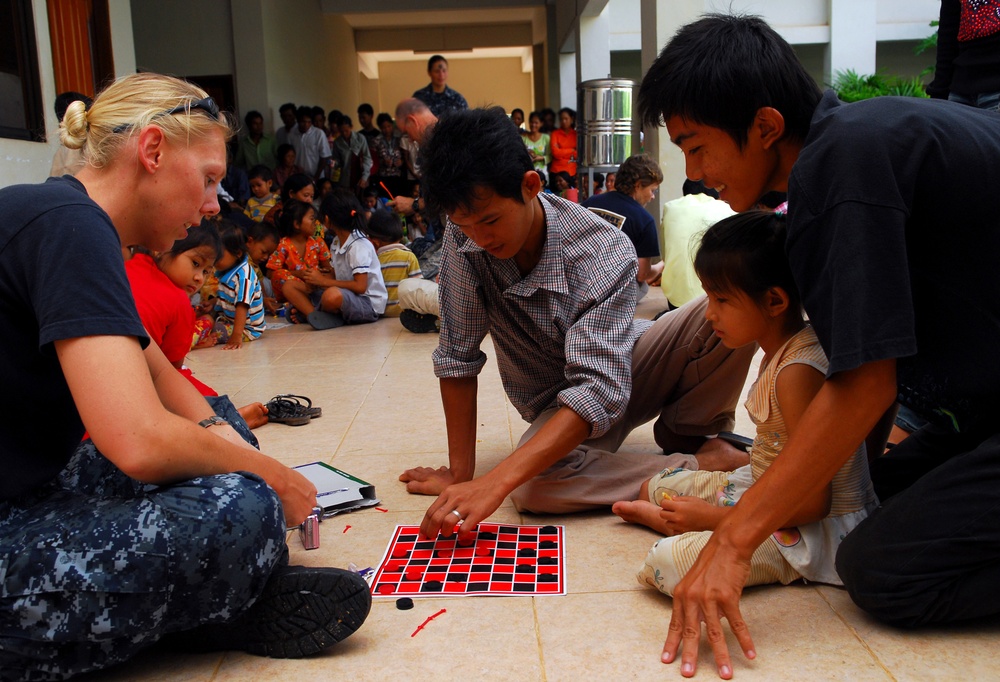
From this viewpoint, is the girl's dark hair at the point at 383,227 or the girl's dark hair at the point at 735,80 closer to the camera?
the girl's dark hair at the point at 735,80

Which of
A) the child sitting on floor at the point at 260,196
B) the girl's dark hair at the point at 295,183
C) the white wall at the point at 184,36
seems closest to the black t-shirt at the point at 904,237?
the girl's dark hair at the point at 295,183

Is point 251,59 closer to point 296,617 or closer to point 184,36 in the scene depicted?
point 184,36

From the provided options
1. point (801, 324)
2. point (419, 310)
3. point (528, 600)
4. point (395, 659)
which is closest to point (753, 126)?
point (801, 324)

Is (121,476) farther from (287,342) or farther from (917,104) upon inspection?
(287,342)

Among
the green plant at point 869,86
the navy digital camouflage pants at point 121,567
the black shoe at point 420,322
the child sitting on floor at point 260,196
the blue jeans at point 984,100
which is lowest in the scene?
the black shoe at point 420,322

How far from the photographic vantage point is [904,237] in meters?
1.25

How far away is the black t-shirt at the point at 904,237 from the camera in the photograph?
1235 millimetres

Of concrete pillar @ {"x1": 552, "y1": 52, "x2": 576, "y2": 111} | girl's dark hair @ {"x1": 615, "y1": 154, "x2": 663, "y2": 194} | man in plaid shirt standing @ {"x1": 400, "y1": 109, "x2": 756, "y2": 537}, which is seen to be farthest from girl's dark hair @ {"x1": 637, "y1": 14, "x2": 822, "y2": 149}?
concrete pillar @ {"x1": 552, "y1": 52, "x2": 576, "y2": 111}

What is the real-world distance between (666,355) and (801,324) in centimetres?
60

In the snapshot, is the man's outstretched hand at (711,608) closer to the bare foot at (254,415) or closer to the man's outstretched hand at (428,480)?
the man's outstretched hand at (428,480)

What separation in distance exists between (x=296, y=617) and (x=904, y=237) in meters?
1.08

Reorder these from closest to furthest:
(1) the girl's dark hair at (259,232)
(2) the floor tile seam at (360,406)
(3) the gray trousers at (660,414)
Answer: (3) the gray trousers at (660,414)
(2) the floor tile seam at (360,406)
(1) the girl's dark hair at (259,232)

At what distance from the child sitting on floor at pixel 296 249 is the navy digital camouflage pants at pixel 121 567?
4.76m

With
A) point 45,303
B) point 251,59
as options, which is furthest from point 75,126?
point 251,59
